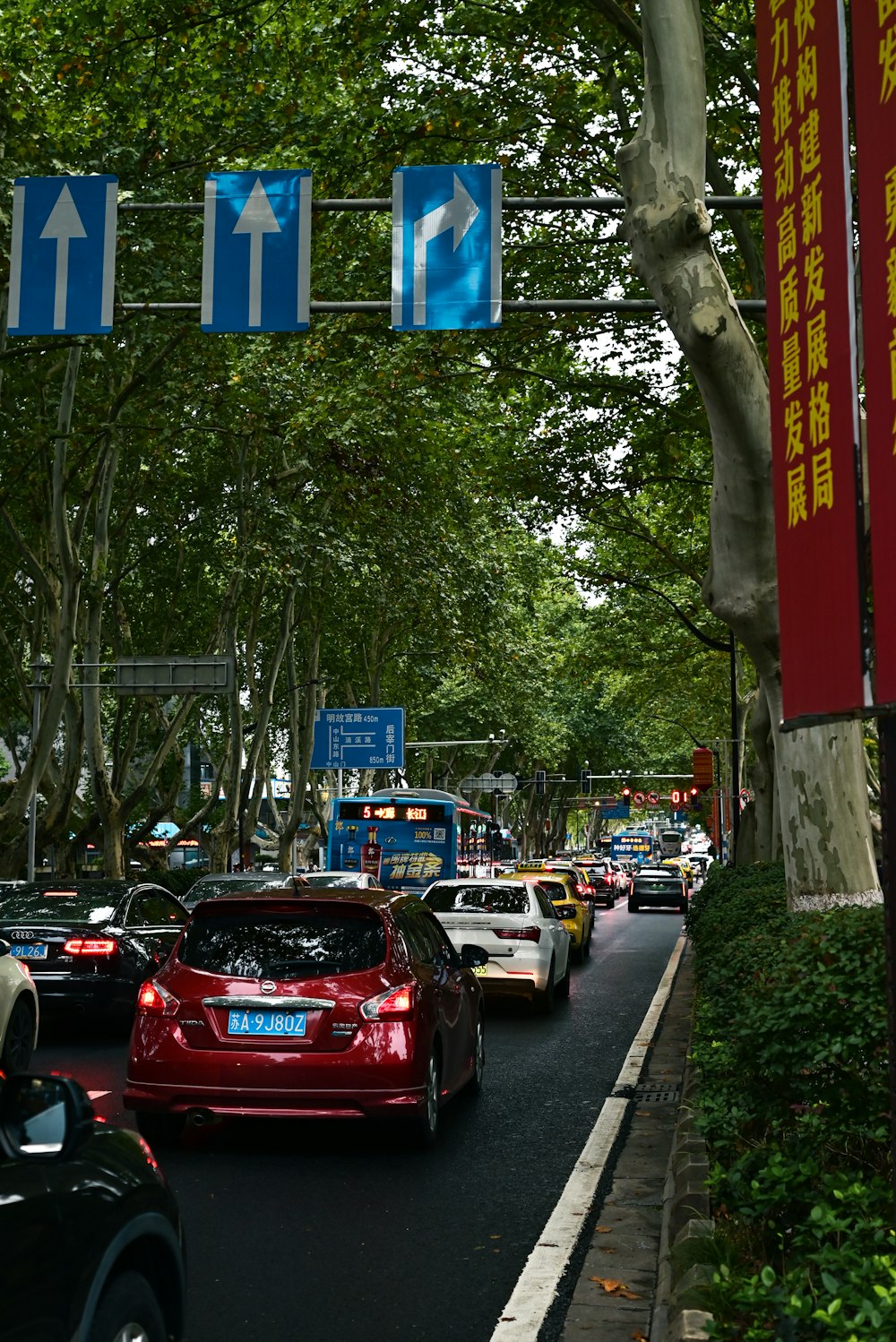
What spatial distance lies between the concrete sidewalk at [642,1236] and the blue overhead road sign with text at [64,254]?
21.3 feet

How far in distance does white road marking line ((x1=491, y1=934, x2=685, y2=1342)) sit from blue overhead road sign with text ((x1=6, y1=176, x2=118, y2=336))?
6337 mm

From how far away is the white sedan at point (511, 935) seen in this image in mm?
15195

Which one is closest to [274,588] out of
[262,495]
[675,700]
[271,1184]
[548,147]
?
[262,495]

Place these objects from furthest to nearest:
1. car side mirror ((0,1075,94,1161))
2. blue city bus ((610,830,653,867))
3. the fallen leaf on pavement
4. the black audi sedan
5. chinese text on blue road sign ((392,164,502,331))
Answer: blue city bus ((610,830,653,867)) < chinese text on blue road sign ((392,164,502,331)) < the fallen leaf on pavement < car side mirror ((0,1075,94,1161)) < the black audi sedan

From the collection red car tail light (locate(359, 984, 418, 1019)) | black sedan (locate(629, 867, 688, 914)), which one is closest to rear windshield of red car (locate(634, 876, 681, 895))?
black sedan (locate(629, 867, 688, 914))

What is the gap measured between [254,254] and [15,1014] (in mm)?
5684

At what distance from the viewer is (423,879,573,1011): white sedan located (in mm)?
15195

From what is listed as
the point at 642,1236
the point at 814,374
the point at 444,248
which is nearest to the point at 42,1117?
the point at 814,374

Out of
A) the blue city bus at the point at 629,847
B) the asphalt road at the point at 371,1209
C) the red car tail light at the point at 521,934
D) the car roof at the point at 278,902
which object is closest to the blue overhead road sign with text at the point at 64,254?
the car roof at the point at 278,902

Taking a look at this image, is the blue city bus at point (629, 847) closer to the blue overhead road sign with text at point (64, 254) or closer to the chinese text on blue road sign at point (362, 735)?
the chinese text on blue road sign at point (362, 735)

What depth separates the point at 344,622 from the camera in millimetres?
41562

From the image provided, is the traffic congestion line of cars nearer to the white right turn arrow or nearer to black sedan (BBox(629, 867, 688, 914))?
the white right turn arrow

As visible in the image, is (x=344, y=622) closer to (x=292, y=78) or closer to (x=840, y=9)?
(x=292, y=78)

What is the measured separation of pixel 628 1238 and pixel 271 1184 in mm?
1950
